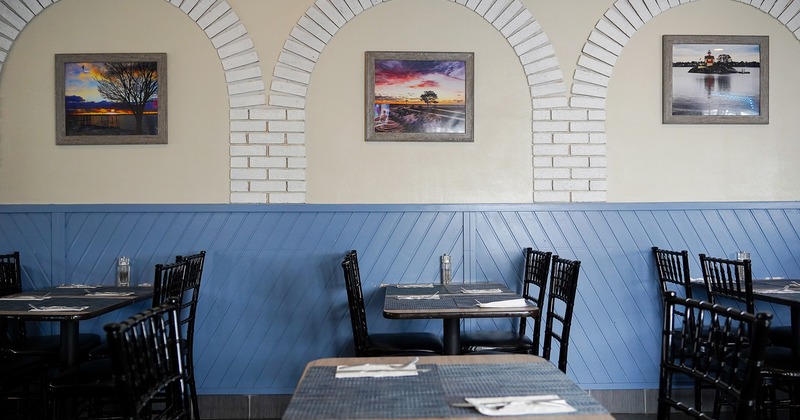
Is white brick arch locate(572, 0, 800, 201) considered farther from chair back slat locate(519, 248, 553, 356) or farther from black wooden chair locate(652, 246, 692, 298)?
chair back slat locate(519, 248, 553, 356)

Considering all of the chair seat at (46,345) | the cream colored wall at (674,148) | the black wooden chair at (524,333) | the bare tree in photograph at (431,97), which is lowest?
the chair seat at (46,345)

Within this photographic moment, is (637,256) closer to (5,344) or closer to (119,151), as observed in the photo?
(119,151)

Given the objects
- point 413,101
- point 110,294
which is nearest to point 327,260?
point 413,101

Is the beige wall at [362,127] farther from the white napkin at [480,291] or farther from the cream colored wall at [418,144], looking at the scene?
the white napkin at [480,291]

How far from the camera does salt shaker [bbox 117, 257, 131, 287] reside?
406cm

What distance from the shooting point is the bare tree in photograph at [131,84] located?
4203mm

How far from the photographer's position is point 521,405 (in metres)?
1.47

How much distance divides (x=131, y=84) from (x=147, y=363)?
Result: 306cm

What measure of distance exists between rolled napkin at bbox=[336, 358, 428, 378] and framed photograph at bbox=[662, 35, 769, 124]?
3254mm

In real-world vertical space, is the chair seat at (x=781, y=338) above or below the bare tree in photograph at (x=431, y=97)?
below

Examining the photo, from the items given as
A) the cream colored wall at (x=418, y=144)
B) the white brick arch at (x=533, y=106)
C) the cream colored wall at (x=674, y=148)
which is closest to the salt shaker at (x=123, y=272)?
the white brick arch at (x=533, y=106)

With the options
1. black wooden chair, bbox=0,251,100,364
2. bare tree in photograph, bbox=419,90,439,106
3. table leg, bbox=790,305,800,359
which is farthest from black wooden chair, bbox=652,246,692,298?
black wooden chair, bbox=0,251,100,364

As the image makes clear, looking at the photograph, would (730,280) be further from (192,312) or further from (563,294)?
(192,312)

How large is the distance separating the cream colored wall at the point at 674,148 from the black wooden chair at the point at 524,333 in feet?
2.71
